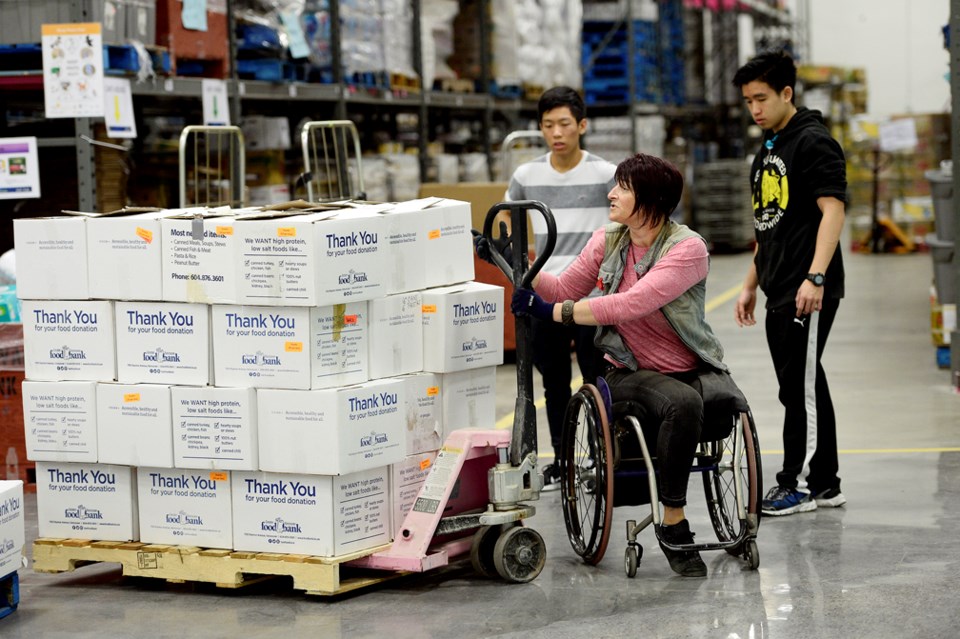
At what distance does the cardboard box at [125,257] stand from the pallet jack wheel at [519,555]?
152cm

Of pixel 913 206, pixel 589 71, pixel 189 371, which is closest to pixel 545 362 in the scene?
pixel 189 371

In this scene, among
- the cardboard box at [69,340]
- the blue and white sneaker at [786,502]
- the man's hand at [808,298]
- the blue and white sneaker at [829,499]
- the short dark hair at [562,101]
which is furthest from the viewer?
the short dark hair at [562,101]

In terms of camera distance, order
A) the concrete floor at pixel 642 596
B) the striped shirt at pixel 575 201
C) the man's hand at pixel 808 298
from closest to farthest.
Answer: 1. the concrete floor at pixel 642 596
2. the man's hand at pixel 808 298
3. the striped shirt at pixel 575 201

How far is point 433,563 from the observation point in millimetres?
4906

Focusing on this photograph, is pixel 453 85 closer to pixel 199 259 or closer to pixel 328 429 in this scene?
pixel 199 259

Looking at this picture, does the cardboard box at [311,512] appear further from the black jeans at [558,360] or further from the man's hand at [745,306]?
the man's hand at [745,306]

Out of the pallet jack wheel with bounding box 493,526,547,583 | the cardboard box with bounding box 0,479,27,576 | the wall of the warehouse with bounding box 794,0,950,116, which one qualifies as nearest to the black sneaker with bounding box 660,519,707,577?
the pallet jack wheel with bounding box 493,526,547,583

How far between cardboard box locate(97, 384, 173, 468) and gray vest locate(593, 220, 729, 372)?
163 centimetres

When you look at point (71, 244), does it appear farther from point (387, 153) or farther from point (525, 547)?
point (387, 153)

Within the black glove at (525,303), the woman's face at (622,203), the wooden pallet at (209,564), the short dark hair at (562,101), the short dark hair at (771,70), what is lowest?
the wooden pallet at (209,564)

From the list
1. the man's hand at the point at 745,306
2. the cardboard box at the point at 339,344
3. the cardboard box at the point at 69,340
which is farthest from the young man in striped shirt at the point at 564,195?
the cardboard box at the point at 69,340

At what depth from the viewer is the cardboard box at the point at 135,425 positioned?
16.4 feet

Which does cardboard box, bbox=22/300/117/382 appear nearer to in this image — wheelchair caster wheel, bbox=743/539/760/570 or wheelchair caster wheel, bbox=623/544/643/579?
wheelchair caster wheel, bbox=623/544/643/579

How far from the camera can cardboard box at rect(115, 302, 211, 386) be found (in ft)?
16.3
